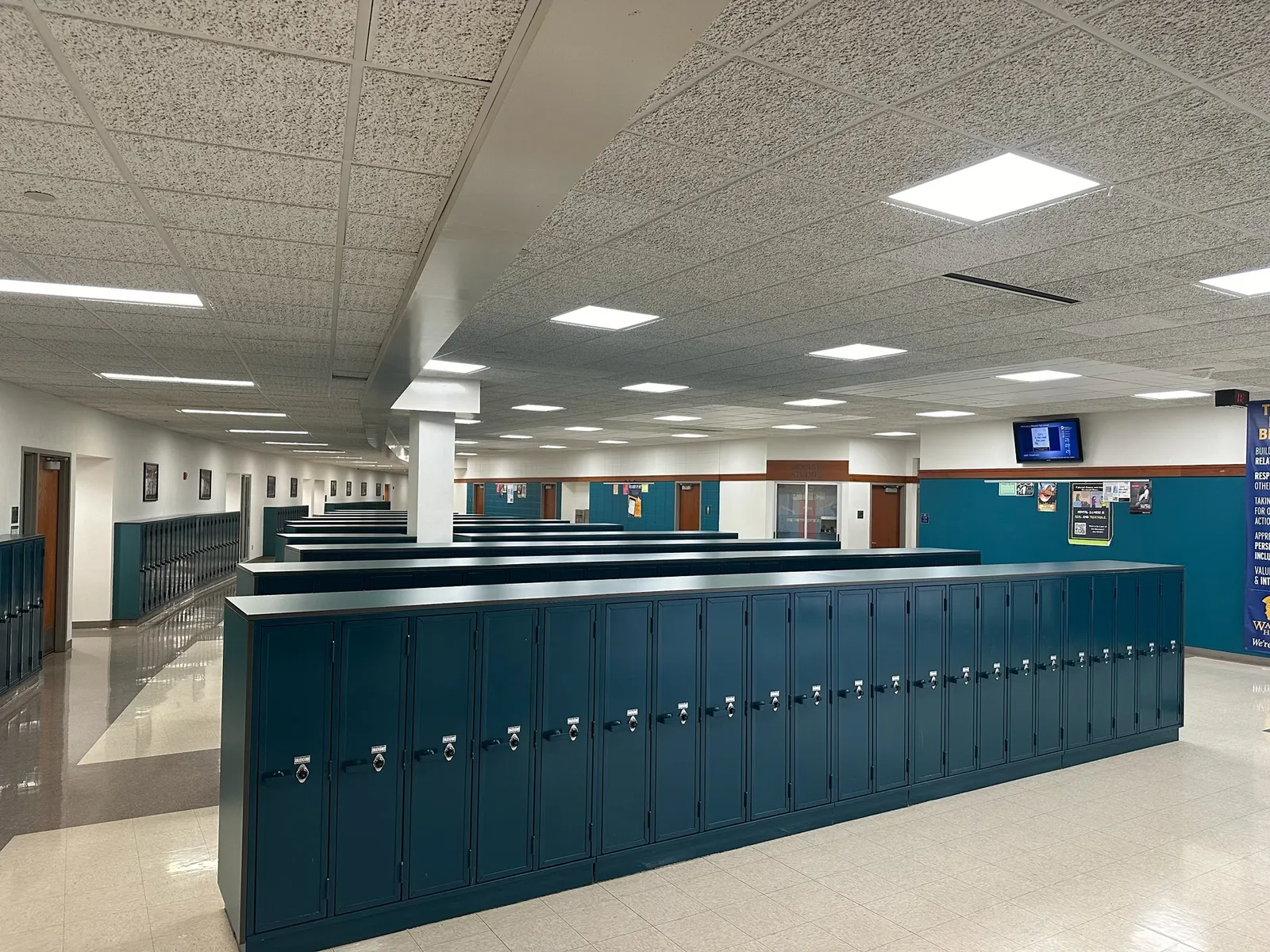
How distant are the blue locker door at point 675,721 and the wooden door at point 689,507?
544 inches

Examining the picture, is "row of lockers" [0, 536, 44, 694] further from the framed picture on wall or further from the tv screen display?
the tv screen display

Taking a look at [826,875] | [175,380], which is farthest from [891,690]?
[175,380]

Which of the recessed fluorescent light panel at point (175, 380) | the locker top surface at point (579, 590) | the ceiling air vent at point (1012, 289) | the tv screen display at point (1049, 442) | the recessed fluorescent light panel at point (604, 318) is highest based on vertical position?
the recessed fluorescent light panel at point (604, 318)

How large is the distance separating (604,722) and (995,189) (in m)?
2.75

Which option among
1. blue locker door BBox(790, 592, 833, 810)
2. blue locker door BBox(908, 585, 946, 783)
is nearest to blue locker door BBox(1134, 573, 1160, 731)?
blue locker door BBox(908, 585, 946, 783)

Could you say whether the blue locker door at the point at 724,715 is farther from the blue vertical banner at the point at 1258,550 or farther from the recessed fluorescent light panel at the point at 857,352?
the blue vertical banner at the point at 1258,550

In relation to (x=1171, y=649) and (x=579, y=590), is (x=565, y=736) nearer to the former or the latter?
(x=579, y=590)

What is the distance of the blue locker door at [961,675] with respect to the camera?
5.06 m

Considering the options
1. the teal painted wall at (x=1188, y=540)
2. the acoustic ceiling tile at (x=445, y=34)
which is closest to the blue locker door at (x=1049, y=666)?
the teal painted wall at (x=1188, y=540)

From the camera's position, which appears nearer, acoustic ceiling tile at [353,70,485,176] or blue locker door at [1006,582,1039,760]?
acoustic ceiling tile at [353,70,485,176]

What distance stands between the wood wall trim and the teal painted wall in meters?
0.09

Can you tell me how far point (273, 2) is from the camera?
171 cm

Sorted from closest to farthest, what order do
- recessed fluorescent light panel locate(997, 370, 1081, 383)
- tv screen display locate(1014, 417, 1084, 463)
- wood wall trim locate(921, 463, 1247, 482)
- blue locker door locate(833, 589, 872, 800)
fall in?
1. blue locker door locate(833, 589, 872, 800)
2. recessed fluorescent light panel locate(997, 370, 1081, 383)
3. wood wall trim locate(921, 463, 1247, 482)
4. tv screen display locate(1014, 417, 1084, 463)

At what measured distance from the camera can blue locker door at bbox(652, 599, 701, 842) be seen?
3969mm
